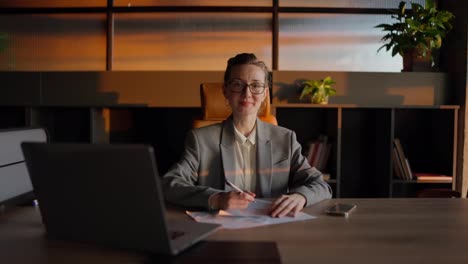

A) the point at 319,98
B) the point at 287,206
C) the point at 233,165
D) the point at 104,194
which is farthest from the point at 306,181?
the point at 319,98

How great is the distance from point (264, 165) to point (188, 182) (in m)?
0.32

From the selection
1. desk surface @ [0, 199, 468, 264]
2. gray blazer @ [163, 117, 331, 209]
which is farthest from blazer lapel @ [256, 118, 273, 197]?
desk surface @ [0, 199, 468, 264]

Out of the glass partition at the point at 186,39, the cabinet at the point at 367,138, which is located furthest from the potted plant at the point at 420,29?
the glass partition at the point at 186,39

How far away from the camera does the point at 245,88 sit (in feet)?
5.43

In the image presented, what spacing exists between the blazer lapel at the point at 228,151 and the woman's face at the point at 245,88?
0.09m

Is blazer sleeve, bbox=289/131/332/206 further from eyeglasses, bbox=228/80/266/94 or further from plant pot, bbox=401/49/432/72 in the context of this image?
plant pot, bbox=401/49/432/72

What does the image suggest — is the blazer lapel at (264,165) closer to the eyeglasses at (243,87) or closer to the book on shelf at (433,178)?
the eyeglasses at (243,87)

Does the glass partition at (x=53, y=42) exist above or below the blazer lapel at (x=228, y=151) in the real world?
above

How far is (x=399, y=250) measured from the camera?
0.92 m

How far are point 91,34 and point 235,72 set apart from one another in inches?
96.9

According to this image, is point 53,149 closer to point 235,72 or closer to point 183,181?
point 183,181

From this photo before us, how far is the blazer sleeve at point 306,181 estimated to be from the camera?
1406mm

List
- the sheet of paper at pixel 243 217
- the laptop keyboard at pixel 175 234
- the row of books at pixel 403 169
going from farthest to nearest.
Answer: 1. the row of books at pixel 403 169
2. the sheet of paper at pixel 243 217
3. the laptop keyboard at pixel 175 234

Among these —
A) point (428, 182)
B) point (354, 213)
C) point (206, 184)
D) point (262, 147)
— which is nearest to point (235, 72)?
point (262, 147)
